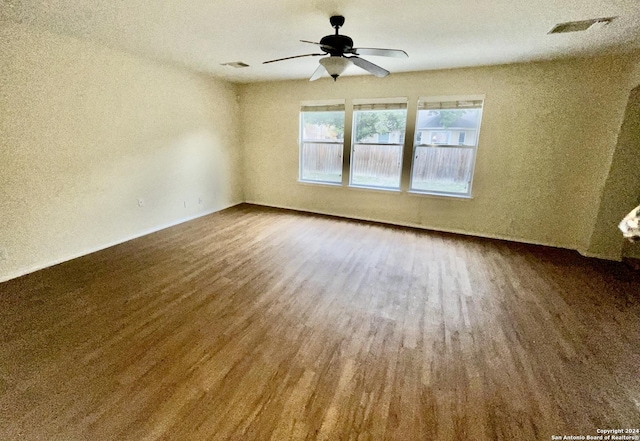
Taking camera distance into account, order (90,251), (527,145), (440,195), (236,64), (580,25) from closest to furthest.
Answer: (580,25) < (90,251) < (527,145) < (236,64) < (440,195)

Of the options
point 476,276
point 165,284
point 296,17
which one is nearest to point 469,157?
point 476,276

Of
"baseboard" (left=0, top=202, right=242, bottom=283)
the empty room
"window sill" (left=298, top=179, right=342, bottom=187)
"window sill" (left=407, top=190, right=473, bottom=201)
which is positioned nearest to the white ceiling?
the empty room

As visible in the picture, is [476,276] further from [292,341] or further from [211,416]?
[211,416]

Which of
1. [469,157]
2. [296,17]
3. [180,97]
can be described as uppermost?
[296,17]

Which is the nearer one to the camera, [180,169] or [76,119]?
[76,119]

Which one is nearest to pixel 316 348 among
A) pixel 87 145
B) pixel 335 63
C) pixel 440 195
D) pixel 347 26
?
pixel 335 63

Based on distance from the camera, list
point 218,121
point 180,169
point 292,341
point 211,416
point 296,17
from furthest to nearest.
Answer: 1. point 218,121
2. point 180,169
3. point 296,17
4. point 292,341
5. point 211,416

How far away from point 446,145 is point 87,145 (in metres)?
5.36

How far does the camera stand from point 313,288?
10.0 feet

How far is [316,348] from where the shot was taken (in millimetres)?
2174

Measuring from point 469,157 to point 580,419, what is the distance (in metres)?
3.91

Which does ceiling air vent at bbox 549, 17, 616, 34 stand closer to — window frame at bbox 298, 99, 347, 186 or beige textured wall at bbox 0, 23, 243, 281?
window frame at bbox 298, 99, 347, 186

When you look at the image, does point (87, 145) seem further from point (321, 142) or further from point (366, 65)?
point (321, 142)

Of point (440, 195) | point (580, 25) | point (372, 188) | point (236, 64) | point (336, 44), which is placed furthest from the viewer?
point (372, 188)
